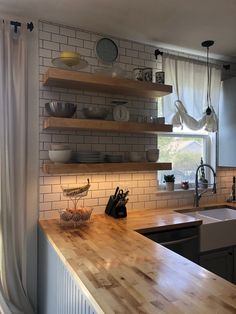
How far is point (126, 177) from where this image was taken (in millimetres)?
2691

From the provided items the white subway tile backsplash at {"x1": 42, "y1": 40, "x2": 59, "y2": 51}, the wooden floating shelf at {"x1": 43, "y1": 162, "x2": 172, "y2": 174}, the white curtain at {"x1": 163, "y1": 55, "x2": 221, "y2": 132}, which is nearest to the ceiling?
the white subway tile backsplash at {"x1": 42, "y1": 40, "x2": 59, "y2": 51}

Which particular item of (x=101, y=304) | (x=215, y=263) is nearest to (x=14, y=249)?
(x=101, y=304)

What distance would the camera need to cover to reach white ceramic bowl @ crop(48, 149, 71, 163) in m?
2.18

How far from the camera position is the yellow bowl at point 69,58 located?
2172 mm

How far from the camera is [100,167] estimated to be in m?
2.28

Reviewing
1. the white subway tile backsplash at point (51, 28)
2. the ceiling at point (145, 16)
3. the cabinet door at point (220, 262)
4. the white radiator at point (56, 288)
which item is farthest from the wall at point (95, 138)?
the cabinet door at point (220, 262)

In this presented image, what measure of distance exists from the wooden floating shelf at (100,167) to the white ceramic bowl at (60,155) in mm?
53

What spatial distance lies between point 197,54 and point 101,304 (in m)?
2.82

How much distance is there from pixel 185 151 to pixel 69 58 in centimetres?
170

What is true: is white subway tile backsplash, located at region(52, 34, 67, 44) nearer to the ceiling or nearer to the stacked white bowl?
the ceiling

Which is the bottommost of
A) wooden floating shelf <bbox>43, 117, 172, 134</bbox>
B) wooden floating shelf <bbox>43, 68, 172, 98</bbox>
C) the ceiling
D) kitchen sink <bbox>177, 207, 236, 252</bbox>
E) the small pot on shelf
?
kitchen sink <bbox>177, 207, 236, 252</bbox>

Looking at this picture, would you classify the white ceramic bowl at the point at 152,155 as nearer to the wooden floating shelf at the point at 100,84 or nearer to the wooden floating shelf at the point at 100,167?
the wooden floating shelf at the point at 100,167

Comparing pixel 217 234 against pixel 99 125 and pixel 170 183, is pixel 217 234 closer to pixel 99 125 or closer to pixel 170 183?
pixel 170 183

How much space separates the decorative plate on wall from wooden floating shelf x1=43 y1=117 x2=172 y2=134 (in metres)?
0.69
